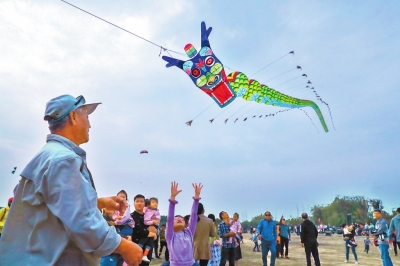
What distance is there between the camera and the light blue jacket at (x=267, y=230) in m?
9.22

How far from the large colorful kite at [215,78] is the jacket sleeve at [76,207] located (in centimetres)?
750

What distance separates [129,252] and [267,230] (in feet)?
28.1

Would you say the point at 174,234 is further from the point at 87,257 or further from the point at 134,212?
the point at 87,257

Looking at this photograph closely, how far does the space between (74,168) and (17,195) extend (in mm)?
340

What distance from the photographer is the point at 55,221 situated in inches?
53.7

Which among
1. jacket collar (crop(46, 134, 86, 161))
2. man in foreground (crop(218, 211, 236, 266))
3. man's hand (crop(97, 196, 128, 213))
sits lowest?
man in foreground (crop(218, 211, 236, 266))

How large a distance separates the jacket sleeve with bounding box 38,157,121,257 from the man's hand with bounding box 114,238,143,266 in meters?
0.05

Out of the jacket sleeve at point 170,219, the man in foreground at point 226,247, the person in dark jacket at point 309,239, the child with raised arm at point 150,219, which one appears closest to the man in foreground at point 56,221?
the jacket sleeve at point 170,219

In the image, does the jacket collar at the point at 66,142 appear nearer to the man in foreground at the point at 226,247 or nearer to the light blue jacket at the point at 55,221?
the light blue jacket at the point at 55,221

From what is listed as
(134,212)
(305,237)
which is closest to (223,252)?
(305,237)

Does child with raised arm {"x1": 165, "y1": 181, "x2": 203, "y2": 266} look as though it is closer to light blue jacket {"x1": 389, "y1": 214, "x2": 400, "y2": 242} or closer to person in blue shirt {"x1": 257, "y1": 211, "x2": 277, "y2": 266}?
person in blue shirt {"x1": 257, "y1": 211, "x2": 277, "y2": 266}

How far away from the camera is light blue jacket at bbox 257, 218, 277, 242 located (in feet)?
30.2

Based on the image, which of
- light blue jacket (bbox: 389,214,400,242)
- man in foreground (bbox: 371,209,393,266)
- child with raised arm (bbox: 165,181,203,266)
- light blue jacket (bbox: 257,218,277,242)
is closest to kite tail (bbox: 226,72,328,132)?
light blue jacket (bbox: 257,218,277,242)

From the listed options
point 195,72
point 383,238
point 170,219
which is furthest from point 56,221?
point 383,238
